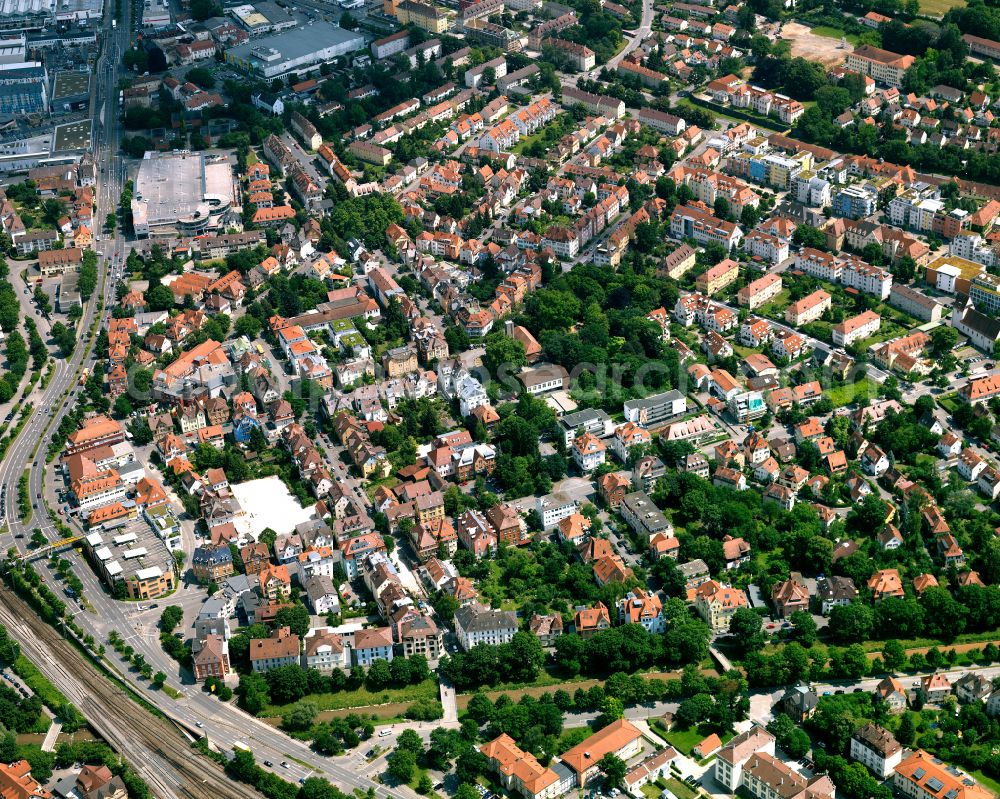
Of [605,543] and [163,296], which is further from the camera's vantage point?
[163,296]

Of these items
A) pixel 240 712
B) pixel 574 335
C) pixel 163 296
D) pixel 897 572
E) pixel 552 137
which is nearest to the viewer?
pixel 240 712

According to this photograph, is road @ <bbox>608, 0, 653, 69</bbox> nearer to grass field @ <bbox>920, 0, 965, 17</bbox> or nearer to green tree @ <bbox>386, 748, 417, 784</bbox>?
grass field @ <bbox>920, 0, 965, 17</bbox>

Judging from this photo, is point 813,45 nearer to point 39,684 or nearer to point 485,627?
point 485,627

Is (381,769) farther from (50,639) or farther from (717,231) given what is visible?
(717,231)

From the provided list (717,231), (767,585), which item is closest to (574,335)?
(717,231)

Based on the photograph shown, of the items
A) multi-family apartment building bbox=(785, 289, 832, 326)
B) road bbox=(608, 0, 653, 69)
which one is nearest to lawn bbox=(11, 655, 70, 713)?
multi-family apartment building bbox=(785, 289, 832, 326)

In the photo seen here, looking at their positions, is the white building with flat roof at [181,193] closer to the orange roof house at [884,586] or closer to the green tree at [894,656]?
the orange roof house at [884,586]

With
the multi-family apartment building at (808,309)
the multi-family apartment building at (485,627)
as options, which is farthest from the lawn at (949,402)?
the multi-family apartment building at (485,627)
